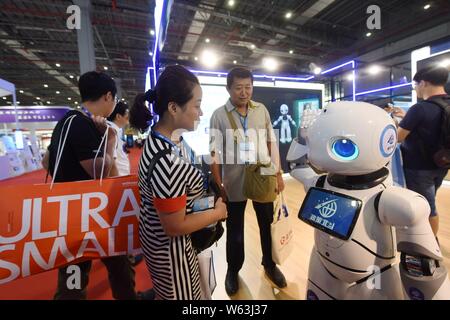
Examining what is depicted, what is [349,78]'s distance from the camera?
1123 centimetres

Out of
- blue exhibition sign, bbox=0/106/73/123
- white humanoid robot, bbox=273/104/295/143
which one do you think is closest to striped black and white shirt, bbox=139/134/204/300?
white humanoid robot, bbox=273/104/295/143

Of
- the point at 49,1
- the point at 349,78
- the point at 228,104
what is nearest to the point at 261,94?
the point at 228,104

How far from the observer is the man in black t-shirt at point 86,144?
3.51ft

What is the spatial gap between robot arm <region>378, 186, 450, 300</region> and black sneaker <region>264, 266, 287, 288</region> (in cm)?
99

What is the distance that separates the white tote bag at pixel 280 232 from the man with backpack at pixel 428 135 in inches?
39.7

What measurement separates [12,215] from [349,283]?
1293mm

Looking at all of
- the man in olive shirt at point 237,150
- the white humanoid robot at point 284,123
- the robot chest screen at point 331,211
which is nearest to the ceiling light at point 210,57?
the white humanoid robot at point 284,123

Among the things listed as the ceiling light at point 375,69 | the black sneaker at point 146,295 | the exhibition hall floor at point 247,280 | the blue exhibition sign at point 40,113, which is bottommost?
the exhibition hall floor at point 247,280

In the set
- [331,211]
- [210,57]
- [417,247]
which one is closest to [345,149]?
[331,211]

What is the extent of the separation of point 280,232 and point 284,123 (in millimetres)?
3879

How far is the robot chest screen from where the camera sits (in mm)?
862

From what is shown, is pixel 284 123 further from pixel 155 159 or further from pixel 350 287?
pixel 155 159

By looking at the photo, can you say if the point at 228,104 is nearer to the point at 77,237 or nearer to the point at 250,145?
the point at 250,145

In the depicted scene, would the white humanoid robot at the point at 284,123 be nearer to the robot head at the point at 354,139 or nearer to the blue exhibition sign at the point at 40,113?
the robot head at the point at 354,139
